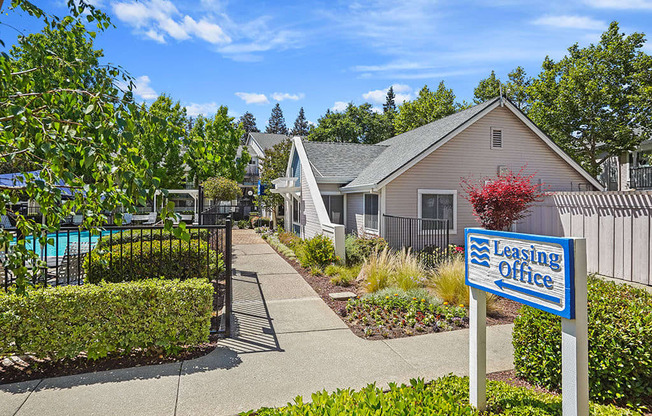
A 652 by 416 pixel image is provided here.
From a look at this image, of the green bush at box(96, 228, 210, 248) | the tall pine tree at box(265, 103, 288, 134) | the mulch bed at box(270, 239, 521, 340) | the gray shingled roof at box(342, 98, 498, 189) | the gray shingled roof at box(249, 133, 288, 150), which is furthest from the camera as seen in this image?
the tall pine tree at box(265, 103, 288, 134)

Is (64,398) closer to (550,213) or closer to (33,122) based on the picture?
(33,122)

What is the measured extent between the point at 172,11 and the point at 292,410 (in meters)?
5.01

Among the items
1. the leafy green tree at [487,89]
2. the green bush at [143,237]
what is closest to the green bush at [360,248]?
the green bush at [143,237]

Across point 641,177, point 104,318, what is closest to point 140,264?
point 104,318

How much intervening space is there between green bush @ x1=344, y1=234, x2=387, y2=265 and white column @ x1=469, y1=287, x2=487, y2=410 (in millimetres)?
7397

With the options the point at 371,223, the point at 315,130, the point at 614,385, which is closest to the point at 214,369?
the point at 614,385

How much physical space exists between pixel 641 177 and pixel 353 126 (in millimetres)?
23495

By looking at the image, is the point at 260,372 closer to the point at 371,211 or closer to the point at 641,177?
the point at 371,211

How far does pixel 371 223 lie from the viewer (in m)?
13.6

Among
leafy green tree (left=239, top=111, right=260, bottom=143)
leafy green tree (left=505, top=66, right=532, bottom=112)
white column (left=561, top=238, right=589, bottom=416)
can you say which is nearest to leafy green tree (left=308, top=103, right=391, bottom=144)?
leafy green tree (left=505, top=66, right=532, bottom=112)

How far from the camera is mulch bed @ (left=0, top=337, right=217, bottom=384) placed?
426 centimetres

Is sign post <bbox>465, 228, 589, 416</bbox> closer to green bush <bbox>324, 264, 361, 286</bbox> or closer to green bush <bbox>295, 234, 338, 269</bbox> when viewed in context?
green bush <bbox>324, 264, 361, 286</bbox>

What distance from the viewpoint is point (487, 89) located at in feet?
102

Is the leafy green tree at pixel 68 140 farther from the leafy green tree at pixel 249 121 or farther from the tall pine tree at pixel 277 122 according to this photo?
the tall pine tree at pixel 277 122
